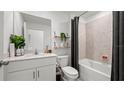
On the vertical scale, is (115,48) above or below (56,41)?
below

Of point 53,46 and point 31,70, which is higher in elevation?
point 53,46

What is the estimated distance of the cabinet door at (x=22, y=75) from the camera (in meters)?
1.29

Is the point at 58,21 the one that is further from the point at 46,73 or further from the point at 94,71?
the point at 94,71

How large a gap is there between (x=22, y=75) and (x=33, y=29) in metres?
1.06

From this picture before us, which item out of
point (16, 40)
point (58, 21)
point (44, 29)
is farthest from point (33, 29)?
point (58, 21)

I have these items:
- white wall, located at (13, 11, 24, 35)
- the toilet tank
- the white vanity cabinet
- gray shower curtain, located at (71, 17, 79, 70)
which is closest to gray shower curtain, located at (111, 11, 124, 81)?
the white vanity cabinet

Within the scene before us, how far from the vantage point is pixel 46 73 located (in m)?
1.67

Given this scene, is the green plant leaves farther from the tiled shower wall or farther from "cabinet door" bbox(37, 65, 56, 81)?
the tiled shower wall

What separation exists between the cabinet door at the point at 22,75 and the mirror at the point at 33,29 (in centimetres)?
67

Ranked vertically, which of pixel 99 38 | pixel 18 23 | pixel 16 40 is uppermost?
pixel 18 23
